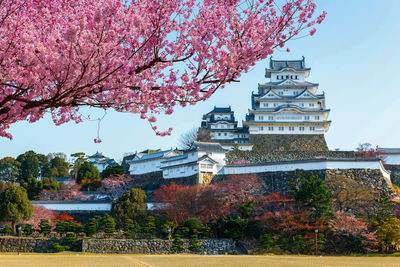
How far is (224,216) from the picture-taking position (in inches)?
947

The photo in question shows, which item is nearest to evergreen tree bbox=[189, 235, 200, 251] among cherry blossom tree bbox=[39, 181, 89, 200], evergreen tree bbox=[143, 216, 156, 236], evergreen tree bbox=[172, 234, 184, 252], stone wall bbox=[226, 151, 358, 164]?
evergreen tree bbox=[172, 234, 184, 252]

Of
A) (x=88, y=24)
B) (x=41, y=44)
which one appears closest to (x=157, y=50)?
(x=88, y=24)

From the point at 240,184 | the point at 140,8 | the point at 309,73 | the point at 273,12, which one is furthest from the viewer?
the point at 309,73

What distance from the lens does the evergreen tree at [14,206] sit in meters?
24.4

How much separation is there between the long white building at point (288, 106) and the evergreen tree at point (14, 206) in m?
20.0

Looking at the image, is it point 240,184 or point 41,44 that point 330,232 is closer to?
point 240,184

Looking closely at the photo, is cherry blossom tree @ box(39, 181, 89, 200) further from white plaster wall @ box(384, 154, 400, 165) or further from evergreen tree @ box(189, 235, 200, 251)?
white plaster wall @ box(384, 154, 400, 165)

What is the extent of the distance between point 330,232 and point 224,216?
582 cm

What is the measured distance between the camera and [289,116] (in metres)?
38.7

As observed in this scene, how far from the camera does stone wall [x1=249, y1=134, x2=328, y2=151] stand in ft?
121

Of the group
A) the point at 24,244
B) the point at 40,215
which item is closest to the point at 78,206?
the point at 40,215

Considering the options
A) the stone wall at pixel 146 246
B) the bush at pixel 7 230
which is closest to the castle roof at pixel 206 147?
the stone wall at pixel 146 246

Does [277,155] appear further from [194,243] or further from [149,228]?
[194,243]

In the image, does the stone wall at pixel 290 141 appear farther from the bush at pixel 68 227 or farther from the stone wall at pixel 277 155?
the bush at pixel 68 227
